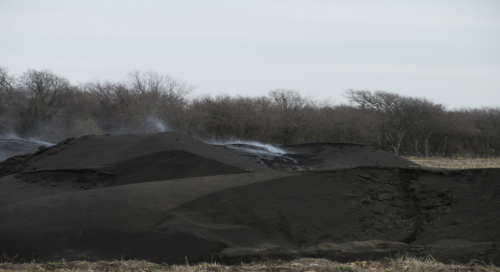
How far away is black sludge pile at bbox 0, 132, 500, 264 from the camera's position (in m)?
6.25

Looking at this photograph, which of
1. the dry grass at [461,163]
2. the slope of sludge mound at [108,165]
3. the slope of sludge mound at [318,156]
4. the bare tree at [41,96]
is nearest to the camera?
the slope of sludge mound at [108,165]

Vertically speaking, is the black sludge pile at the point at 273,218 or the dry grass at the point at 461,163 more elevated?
the dry grass at the point at 461,163

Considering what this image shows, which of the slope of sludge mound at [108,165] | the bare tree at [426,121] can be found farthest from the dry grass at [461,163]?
the slope of sludge mound at [108,165]

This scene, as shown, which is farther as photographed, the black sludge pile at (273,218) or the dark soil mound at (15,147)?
the dark soil mound at (15,147)

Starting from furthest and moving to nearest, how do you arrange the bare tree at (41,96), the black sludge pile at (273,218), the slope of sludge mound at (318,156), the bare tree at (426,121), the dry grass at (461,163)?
the bare tree at (426,121), the bare tree at (41,96), the dry grass at (461,163), the slope of sludge mound at (318,156), the black sludge pile at (273,218)

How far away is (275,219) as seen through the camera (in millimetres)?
7430

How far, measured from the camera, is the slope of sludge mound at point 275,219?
20.5ft

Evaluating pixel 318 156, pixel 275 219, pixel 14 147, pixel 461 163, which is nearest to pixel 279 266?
pixel 275 219

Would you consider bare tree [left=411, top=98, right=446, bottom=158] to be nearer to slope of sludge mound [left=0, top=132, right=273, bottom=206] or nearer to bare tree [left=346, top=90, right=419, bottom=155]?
bare tree [left=346, top=90, right=419, bottom=155]

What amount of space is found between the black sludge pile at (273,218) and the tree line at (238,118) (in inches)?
1109

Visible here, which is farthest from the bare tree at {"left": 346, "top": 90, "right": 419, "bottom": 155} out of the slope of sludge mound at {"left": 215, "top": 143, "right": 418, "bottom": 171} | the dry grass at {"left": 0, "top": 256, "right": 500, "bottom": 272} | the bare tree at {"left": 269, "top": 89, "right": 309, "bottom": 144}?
the dry grass at {"left": 0, "top": 256, "right": 500, "bottom": 272}

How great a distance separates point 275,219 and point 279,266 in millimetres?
1980

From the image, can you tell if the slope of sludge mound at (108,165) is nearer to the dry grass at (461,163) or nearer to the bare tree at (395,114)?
the dry grass at (461,163)

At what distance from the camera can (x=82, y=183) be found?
12.6 metres
